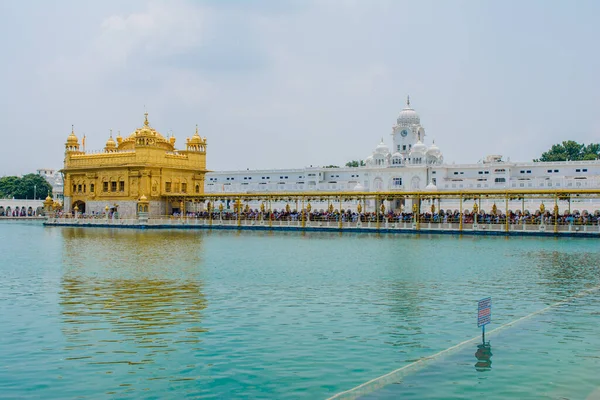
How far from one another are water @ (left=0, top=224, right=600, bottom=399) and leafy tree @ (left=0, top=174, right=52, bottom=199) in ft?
299

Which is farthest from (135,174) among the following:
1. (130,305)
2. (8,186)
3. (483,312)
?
(483,312)

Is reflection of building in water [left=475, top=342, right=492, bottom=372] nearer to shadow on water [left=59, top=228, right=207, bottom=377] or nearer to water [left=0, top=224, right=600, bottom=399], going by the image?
water [left=0, top=224, right=600, bottom=399]

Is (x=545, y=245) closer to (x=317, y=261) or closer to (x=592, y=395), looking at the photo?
(x=317, y=261)

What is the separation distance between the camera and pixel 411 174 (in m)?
94.0

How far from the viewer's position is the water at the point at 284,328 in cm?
1127

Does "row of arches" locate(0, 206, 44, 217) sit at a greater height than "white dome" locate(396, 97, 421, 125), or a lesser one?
lesser

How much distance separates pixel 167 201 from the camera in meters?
70.2

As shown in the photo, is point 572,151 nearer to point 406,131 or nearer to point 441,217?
point 406,131

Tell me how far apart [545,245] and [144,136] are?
40877mm

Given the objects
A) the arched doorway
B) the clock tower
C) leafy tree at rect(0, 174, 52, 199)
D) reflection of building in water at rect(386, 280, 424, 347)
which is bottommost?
reflection of building in water at rect(386, 280, 424, 347)

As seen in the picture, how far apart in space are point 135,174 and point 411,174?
39.8 meters

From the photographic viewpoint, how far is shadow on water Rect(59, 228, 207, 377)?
13195 mm

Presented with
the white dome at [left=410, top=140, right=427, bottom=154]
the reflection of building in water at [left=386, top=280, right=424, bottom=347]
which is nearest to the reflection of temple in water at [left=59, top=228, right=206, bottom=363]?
the reflection of building in water at [left=386, top=280, right=424, bottom=347]

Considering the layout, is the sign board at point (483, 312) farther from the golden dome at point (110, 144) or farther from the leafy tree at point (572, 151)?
the leafy tree at point (572, 151)
